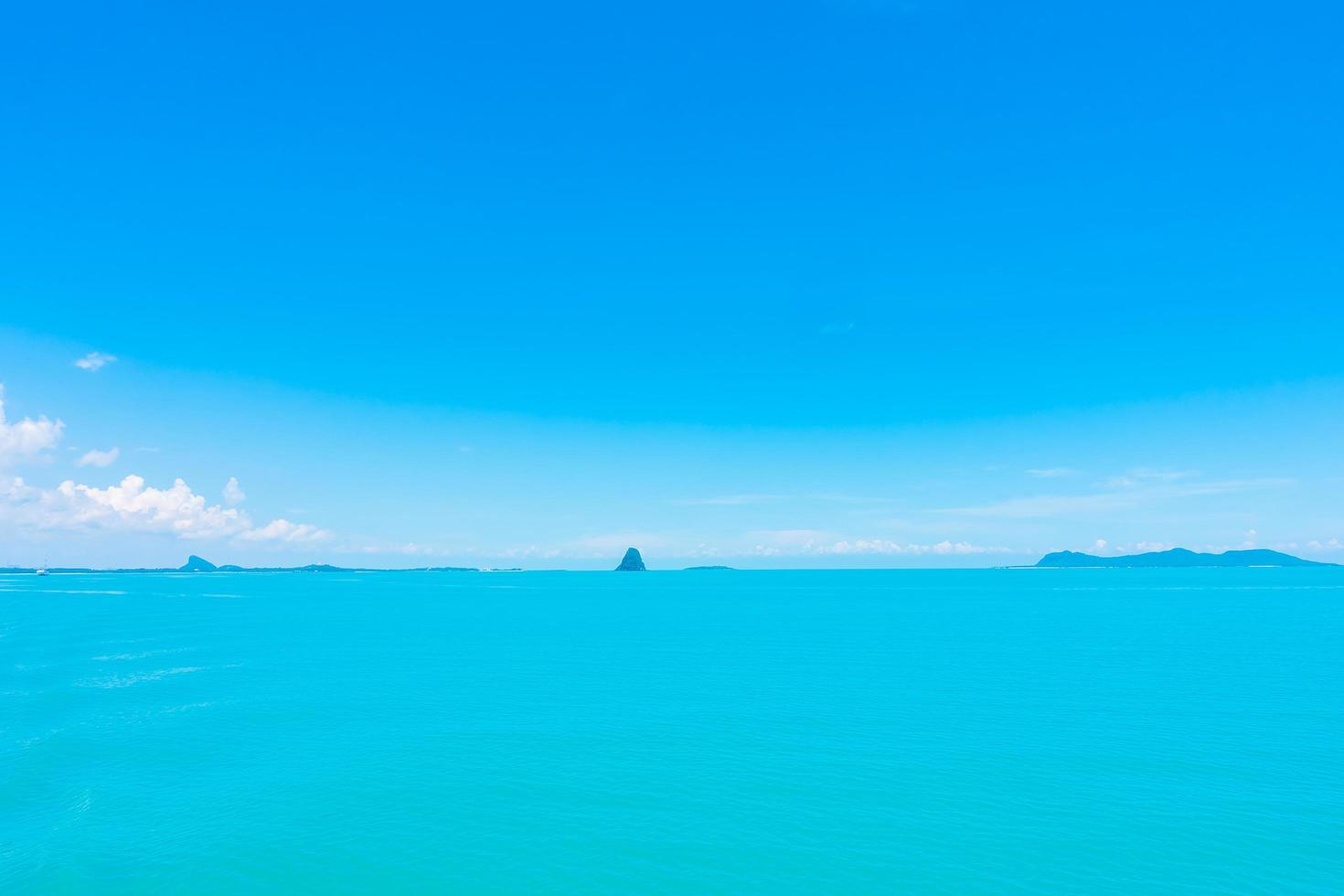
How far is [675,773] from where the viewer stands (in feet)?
129

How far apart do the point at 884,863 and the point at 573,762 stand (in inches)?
795

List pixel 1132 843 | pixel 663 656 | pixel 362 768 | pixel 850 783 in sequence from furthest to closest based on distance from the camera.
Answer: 1. pixel 663 656
2. pixel 362 768
3. pixel 850 783
4. pixel 1132 843

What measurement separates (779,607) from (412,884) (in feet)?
519

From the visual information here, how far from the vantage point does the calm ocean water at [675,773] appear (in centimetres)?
2838

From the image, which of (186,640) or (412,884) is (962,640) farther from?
(186,640)

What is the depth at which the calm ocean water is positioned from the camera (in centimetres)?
2838

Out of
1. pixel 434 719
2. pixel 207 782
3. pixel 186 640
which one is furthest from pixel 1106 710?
pixel 186 640

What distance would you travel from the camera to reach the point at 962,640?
99.5 m

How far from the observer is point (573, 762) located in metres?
41.4

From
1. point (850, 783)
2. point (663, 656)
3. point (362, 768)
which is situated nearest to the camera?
point (850, 783)

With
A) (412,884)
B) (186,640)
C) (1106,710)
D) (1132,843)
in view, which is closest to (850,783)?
(1132,843)

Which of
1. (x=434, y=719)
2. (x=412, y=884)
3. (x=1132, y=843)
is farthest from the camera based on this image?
(x=434, y=719)

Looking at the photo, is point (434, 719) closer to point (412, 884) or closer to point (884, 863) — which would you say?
point (412, 884)

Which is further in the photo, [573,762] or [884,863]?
[573,762]
